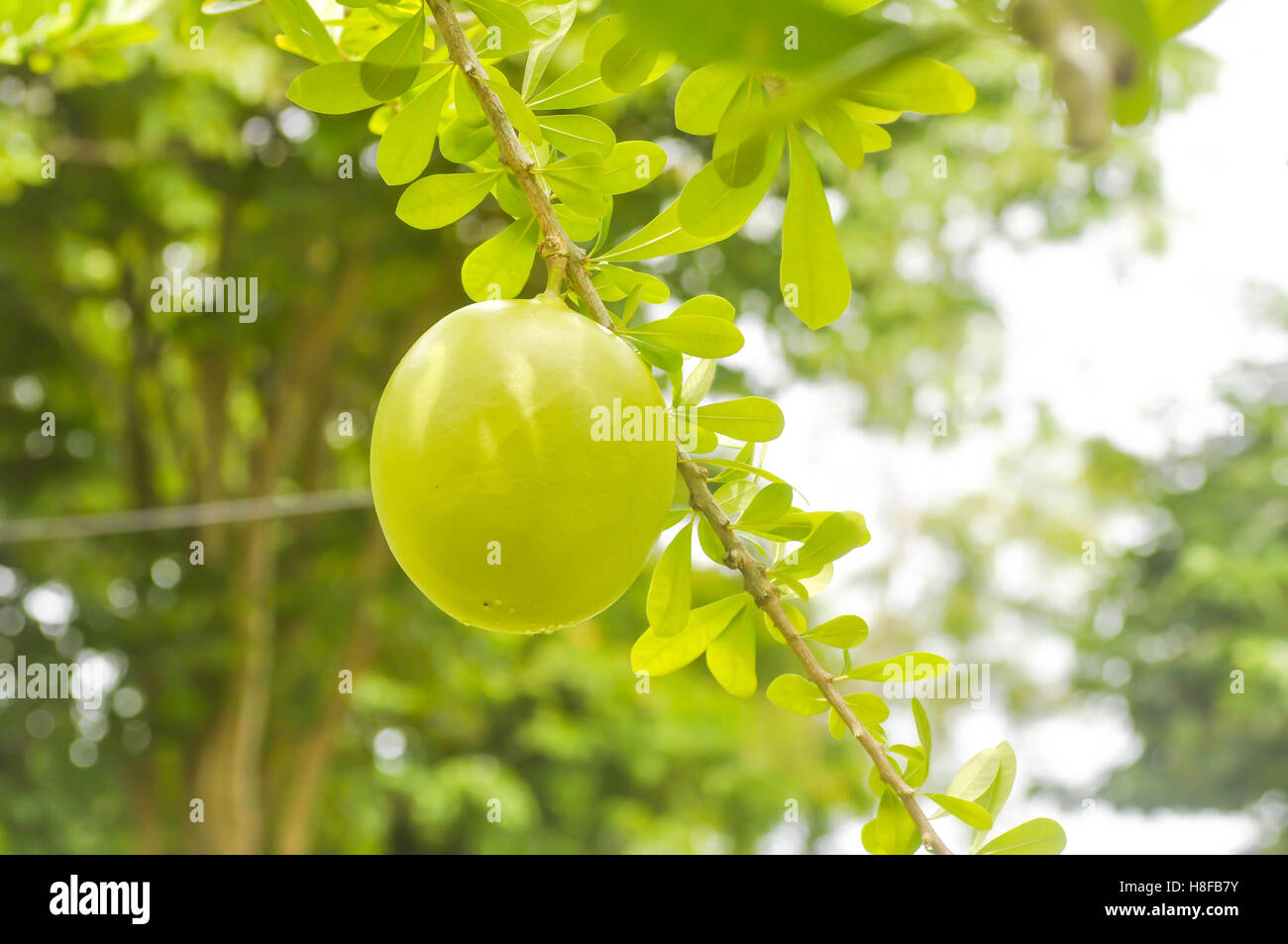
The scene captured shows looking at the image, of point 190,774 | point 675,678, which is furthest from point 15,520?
point 675,678

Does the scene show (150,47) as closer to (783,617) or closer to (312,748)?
(312,748)

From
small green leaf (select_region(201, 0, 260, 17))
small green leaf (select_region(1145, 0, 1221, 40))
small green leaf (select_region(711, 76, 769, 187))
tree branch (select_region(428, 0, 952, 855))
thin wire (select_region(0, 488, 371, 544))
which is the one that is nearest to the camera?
small green leaf (select_region(1145, 0, 1221, 40))

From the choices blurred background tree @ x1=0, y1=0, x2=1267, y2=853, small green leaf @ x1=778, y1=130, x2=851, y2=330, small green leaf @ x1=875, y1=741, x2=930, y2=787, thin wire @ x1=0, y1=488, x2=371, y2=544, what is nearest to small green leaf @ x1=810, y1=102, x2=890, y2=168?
small green leaf @ x1=778, y1=130, x2=851, y2=330

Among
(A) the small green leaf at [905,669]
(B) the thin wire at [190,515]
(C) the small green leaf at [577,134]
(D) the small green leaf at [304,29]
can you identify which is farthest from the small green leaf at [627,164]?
(B) the thin wire at [190,515]

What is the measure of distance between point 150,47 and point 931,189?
2.46 metres

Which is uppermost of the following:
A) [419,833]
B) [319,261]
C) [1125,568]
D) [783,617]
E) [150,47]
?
[150,47]

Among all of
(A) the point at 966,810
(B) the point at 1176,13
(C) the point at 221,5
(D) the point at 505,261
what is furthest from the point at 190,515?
(B) the point at 1176,13

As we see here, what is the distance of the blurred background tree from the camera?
264 cm

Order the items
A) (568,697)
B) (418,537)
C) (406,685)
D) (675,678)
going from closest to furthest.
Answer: (418,537), (406,685), (675,678), (568,697)

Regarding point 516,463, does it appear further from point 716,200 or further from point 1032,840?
point 1032,840

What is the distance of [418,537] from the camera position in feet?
1.15

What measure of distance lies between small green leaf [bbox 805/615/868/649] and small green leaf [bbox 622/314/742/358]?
4.5 inches

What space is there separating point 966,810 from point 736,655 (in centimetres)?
10

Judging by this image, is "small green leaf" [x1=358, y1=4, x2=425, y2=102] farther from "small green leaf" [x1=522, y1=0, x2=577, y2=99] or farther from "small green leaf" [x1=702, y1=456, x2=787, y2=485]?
"small green leaf" [x1=702, y1=456, x2=787, y2=485]
